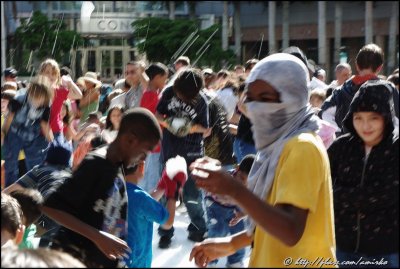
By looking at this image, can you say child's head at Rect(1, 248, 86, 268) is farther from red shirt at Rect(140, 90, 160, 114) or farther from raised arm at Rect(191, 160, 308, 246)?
red shirt at Rect(140, 90, 160, 114)

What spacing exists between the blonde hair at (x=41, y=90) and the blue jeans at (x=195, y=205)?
4.21ft

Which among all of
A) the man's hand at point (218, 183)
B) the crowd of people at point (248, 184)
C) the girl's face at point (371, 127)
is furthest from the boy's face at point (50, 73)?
the man's hand at point (218, 183)

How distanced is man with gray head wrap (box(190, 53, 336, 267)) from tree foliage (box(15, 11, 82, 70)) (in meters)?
4.38

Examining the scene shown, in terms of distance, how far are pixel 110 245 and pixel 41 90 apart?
343 cm

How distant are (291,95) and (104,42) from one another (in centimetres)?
260

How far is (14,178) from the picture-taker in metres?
6.37

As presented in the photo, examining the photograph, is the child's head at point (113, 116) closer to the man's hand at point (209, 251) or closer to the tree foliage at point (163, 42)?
the tree foliage at point (163, 42)

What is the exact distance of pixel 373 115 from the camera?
11.4ft

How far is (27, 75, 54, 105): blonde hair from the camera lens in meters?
6.07

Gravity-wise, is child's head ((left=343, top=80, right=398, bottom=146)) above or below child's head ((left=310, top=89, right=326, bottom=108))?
above

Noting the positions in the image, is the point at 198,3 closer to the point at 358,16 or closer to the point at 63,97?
A: the point at 358,16

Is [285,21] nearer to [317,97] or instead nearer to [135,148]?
[317,97]

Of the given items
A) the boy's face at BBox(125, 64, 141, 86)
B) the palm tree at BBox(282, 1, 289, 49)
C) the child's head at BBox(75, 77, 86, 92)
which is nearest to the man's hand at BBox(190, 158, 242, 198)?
the boy's face at BBox(125, 64, 141, 86)

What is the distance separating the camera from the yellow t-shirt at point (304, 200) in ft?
7.61
